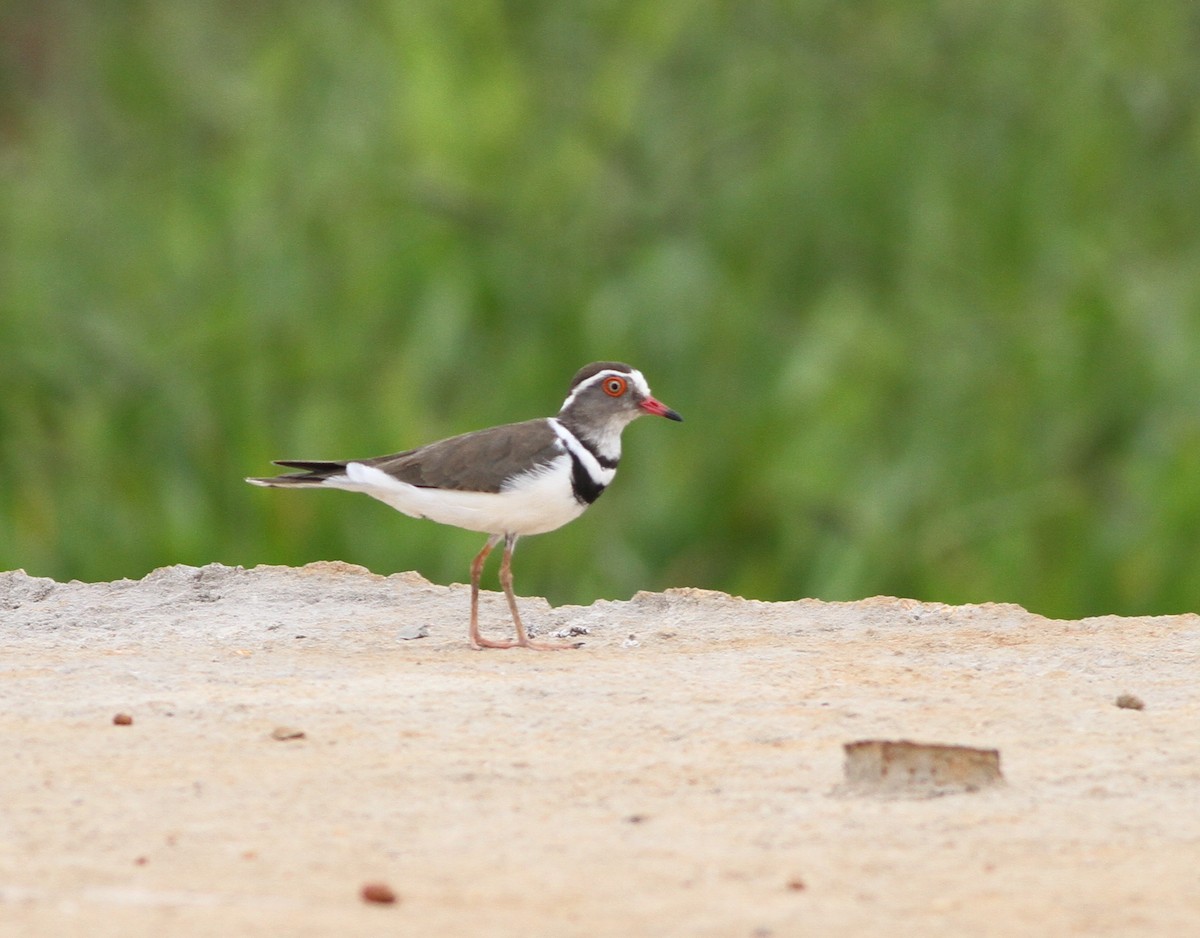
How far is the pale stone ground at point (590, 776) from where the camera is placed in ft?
9.48

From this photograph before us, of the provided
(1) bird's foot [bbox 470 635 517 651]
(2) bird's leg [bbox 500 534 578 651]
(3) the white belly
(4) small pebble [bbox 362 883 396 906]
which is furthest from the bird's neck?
(4) small pebble [bbox 362 883 396 906]

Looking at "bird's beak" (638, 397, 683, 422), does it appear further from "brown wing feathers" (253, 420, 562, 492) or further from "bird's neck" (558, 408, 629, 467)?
"brown wing feathers" (253, 420, 562, 492)

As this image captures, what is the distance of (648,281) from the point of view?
7391mm

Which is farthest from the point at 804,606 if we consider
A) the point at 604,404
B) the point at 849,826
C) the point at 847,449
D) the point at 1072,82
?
the point at 1072,82

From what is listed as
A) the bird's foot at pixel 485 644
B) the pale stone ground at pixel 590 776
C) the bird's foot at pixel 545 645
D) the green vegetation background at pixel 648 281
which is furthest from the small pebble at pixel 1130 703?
the green vegetation background at pixel 648 281

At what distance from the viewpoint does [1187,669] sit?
176 inches

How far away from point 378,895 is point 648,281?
15.4 ft

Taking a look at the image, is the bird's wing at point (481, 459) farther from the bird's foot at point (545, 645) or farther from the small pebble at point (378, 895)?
the small pebble at point (378, 895)

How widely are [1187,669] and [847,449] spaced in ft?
7.75

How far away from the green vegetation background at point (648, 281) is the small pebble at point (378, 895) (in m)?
3.19

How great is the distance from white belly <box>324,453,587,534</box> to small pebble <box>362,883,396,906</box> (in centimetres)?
209

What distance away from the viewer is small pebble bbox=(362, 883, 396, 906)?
2.87 meters

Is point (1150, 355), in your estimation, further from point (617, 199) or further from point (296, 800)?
point (296, 800)

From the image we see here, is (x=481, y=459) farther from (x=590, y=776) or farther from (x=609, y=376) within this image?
(x=590, y=776)
